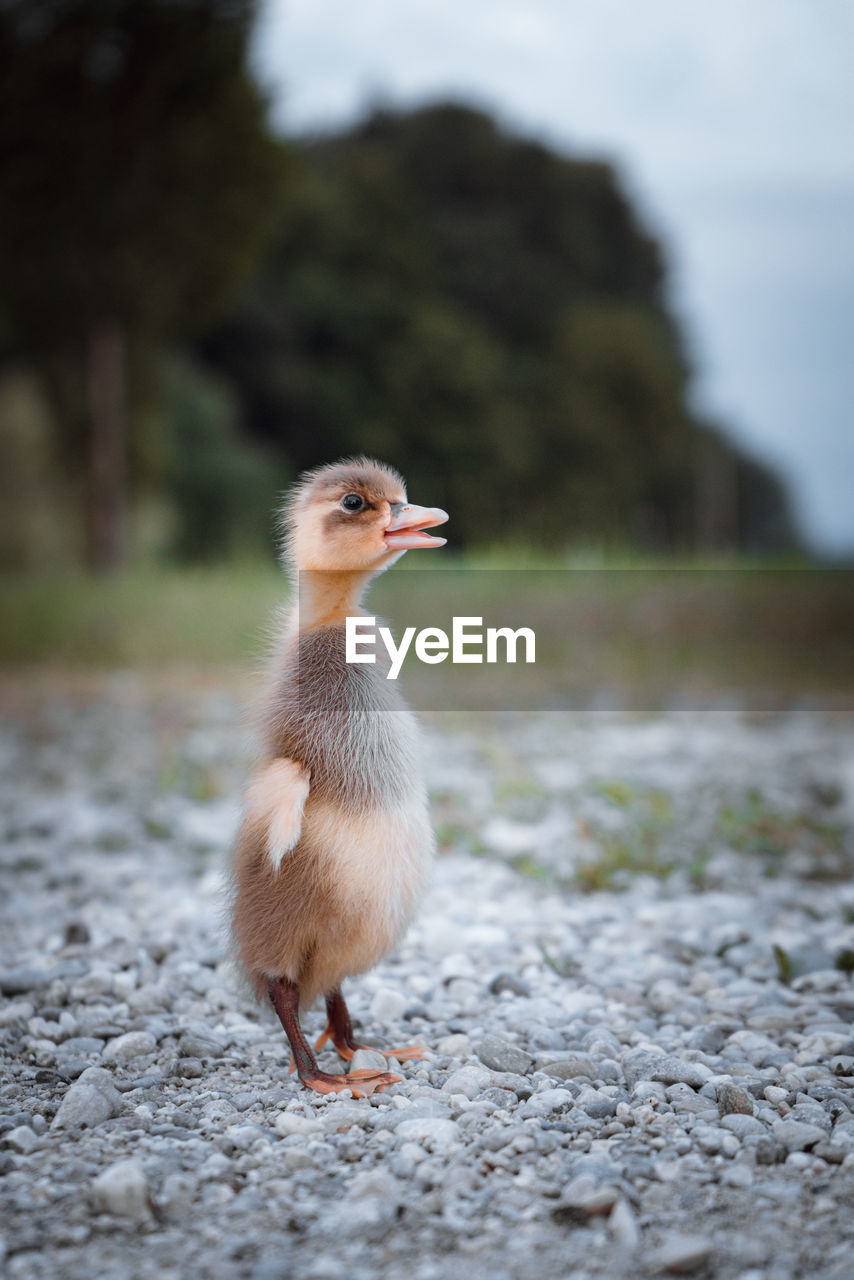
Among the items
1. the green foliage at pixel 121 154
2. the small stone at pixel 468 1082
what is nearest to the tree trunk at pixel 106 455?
the green foliage at pixel 121 154

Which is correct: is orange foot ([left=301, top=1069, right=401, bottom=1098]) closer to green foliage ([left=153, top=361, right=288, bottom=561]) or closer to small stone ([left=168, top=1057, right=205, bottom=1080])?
small stone ([left=168, top=1057, right=205, bottom=1080])

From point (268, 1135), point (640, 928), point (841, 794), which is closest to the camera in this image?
point (268, 1135)

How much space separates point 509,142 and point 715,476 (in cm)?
809

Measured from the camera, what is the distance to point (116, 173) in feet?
36.0

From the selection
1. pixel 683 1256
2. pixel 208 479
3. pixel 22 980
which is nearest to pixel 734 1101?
pixel 683 1256

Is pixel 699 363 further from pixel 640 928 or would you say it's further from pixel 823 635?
pixel 640 928

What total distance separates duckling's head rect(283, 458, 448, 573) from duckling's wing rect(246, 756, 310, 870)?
15.7 inches

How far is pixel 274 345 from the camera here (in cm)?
2002

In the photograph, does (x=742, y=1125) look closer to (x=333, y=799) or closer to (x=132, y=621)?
(x=333, y=799)

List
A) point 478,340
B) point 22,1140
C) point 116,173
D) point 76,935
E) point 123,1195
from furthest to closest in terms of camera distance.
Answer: point 478,340
point 116,173
point 76,935
point 22,1140
point 123,1195

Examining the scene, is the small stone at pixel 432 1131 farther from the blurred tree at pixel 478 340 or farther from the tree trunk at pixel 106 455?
the blurred tree at pixel 478 340

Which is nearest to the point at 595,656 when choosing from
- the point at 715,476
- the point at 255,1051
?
the point at 255,1051

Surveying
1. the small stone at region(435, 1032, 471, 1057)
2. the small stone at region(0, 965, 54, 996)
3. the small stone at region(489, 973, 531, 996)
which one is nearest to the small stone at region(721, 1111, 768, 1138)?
the small stone at region(435, 1032, 471, 1057)

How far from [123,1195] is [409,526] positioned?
1218 mm
